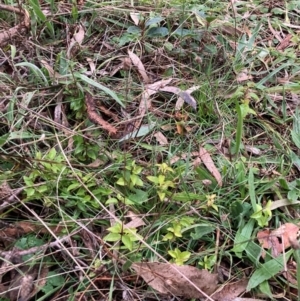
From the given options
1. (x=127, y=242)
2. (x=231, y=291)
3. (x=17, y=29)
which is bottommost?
(x=231, y=291)

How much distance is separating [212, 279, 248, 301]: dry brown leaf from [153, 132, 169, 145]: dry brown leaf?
49 centimetres

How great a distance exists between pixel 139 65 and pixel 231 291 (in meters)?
0.88

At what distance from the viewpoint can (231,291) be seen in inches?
46.1

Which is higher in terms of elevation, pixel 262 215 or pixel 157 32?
pixel 157 32

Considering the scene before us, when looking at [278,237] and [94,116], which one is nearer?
[278,237]

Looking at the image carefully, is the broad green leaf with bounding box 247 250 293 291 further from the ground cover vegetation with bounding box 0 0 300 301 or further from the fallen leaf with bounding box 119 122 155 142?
the fallen leaf with bounding box 119 122 155 142

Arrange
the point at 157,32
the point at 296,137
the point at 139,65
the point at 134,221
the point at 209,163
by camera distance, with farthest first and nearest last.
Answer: the point at 157,32, the point at 139,65, the point at 296,137, the point at 209,163, the point at 134,221

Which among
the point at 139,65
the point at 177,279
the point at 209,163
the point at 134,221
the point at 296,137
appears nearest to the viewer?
the point at 177,279

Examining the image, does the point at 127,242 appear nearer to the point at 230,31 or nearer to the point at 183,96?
the point at 183,96

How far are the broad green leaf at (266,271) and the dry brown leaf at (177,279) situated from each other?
10cm

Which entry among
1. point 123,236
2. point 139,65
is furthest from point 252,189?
point 139,65

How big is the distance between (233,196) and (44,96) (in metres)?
0.68

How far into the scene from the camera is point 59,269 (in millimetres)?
1149

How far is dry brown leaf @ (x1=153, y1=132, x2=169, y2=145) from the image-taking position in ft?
4.88
